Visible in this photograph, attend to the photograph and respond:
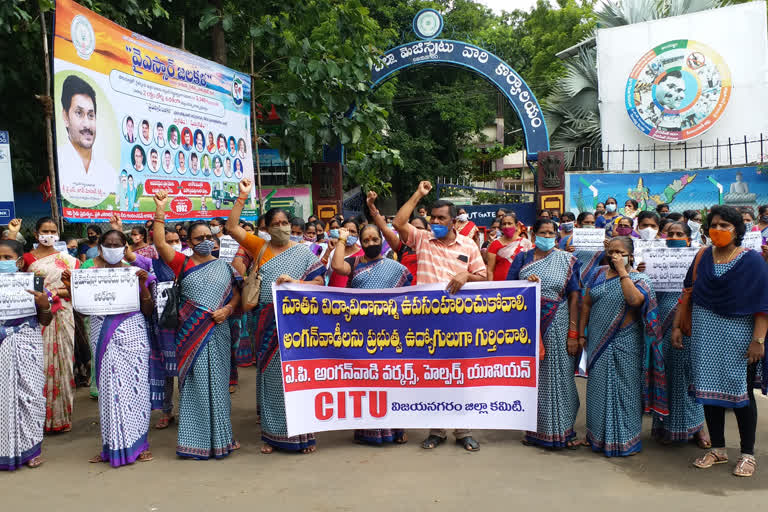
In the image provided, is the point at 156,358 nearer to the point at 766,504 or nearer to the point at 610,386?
the point at 610,386

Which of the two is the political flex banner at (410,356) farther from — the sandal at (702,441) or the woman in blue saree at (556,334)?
the sandal at (702,441)

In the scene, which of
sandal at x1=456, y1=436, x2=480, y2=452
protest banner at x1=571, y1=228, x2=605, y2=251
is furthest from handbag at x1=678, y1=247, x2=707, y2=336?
protest banner at x1=571, y1=228, x2=605, y2=251

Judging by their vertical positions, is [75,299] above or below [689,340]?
above

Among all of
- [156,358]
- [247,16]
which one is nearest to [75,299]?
[156,358]

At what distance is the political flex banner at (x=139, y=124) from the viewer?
7.38 metres

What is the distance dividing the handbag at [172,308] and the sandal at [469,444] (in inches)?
86.6

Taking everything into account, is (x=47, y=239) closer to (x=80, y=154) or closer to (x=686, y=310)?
(x=80, y=154)

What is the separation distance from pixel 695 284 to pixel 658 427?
1.21 meters

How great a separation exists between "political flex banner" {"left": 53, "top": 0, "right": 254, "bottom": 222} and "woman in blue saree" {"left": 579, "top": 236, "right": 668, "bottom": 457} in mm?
5577

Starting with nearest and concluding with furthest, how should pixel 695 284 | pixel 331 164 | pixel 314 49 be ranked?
pixel 695 284
pixel 314 49
pixel 331 164

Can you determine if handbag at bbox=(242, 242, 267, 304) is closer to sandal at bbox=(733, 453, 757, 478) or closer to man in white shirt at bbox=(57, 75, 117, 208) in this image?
sandal at bbox=(733, 453, 757, 478)

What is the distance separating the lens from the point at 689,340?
4777 millimetres

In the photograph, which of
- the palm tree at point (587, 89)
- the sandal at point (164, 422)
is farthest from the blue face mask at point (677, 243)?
the palm tree at point (587, 89)

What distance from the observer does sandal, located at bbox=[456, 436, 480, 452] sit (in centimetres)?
478
